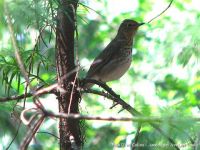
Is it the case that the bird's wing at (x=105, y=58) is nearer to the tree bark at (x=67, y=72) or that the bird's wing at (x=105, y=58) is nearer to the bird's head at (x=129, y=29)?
the bird's head at (x=129, y=29)

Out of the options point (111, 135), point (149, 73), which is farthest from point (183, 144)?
point (149, 73)

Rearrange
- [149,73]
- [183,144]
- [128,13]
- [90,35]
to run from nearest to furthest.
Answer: [183,144]
[149,73]
[90,35]
[128,13]

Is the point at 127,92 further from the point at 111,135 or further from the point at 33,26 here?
the point at 33,26

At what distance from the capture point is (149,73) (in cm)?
758

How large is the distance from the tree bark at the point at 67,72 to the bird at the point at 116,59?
1.71 meters

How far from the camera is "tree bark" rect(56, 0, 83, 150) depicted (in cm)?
243

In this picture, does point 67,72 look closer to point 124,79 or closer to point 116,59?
point 116,59

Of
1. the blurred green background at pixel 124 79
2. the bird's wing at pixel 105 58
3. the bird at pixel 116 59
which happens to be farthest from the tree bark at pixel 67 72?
the bird's wing at pixel 105 58

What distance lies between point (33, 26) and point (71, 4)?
243 millimetres

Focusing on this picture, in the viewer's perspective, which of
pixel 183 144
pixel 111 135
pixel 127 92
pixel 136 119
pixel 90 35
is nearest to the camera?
pixel 136 119

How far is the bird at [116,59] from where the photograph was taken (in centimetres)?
436

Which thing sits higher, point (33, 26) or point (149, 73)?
point (149, 73)

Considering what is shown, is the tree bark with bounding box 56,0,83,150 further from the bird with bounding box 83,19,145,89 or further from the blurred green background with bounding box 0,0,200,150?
the bird with bounding box 83,19,145,89

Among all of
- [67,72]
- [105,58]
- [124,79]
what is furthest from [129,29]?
[124,79]
